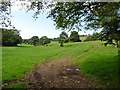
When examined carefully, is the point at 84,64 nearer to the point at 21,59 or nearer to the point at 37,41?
the point at 21,59

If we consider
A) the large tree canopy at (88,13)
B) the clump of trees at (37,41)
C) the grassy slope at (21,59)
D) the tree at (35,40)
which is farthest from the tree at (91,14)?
the tree at (35,40)

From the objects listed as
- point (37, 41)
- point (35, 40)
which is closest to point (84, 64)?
point (35, 40)

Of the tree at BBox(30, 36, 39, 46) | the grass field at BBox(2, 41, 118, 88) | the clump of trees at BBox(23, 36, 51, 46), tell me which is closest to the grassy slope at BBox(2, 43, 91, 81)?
the grass field at BBox(2, 41, 118, 88)

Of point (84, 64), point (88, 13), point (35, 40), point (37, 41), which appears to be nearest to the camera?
point (88, 13)

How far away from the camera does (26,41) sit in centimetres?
9606

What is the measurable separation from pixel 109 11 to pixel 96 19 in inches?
Answer: 121

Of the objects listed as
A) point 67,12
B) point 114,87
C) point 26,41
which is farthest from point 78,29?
point 26,41

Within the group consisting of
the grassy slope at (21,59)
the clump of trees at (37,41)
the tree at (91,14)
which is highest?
the tree at (91,14)

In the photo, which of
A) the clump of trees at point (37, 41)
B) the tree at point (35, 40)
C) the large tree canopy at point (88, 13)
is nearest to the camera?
the large tree canopy at point (88, 13)

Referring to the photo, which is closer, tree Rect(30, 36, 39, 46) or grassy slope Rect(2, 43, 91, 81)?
grassy slope Rect(2, 43, 91, 81)

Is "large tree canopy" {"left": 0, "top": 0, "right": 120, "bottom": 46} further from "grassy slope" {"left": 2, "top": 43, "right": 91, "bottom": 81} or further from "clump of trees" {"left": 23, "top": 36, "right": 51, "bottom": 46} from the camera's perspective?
"clump of trees" {"left": 23, "top": 36, "right": 51, "bottom": 46}

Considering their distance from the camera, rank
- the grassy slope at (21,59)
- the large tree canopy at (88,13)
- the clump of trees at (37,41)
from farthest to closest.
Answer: the clump of trees at (37,41), the grassy slope at (21,59), the large tree canopy at (88,13)

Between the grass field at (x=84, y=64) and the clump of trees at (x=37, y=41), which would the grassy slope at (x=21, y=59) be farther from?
the clump of trees at (x=37, y=41)

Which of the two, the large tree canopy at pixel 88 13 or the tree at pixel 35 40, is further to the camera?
the tree at pixel 35 40
